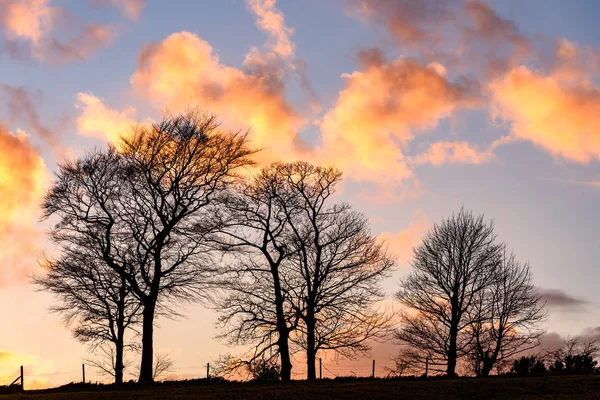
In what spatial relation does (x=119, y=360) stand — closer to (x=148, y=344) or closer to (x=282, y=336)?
(x=148, y=344)

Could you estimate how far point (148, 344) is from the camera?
3753 cm

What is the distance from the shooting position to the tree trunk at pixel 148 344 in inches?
1463

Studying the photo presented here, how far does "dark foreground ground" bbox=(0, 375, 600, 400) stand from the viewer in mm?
29438

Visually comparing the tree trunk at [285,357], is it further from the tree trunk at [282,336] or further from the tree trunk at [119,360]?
the tree trunk at [119,360]

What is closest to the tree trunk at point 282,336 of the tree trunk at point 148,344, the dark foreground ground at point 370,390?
the dark foreground ground at point 370,390

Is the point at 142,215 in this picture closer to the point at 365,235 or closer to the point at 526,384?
the point at 365,235

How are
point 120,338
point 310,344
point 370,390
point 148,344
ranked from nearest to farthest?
point 370,390 → point 148,344 → point 310,344 → point 120,338

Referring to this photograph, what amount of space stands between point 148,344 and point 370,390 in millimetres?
13427

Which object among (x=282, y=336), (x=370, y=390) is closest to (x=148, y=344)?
(x=282, y=336)

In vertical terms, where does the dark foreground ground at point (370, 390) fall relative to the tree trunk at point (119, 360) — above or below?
below

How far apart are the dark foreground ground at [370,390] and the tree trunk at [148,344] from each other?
99.9 inches

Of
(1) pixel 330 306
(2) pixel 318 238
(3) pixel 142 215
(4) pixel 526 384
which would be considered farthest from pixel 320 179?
(4) pixel 526 384

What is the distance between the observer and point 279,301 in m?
39.7

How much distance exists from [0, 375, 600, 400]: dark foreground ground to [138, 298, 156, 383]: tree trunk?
2.54 meters
